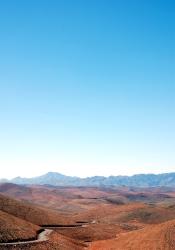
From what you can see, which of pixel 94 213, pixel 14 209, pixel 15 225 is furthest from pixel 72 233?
pixel 94 213

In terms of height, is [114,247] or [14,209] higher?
[14,209]

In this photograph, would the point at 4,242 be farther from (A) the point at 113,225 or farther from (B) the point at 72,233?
(A) the point at 113,225

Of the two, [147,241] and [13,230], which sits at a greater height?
[13,230]

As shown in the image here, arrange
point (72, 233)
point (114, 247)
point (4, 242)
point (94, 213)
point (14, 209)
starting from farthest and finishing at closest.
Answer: point (94, 213) < point (14, 209) < point (72, 233) < point (114, 247) < point (4, 242)

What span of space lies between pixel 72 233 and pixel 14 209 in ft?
61.4

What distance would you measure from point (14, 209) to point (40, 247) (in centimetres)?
4342

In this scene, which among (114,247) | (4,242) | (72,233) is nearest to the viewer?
(4,242)

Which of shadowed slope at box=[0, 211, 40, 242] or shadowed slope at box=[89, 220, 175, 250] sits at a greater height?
shadowed slope at box=[0, 211, 40, 242]

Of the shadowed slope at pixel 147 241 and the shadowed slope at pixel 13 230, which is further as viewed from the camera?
the shadowed slope at pixel 147 241

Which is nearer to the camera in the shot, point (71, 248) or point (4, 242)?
point (4, 242)

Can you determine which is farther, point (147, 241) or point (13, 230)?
point (147, 241)

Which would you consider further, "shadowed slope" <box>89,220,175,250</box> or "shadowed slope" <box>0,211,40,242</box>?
"shadowed slope" <box>89,220,175,250</box>

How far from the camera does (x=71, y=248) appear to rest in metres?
85.1

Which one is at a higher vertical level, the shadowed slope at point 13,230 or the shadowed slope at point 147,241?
the shadowed slope at point 13,230
